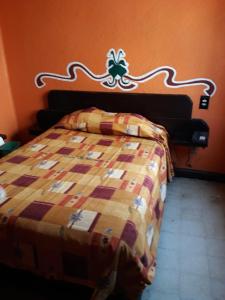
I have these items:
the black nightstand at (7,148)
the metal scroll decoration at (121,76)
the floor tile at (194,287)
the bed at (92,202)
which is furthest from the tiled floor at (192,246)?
the black nightstand at (7,148)

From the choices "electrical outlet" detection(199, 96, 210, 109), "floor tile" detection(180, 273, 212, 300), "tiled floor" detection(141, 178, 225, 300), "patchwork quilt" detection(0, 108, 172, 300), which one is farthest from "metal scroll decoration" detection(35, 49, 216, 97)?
"floor tile" detection(180, 273, 212, 300)

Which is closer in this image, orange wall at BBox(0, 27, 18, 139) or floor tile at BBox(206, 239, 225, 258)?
floor tile at BBox(206, 239, 225, 258)

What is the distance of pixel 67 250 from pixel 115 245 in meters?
0.25

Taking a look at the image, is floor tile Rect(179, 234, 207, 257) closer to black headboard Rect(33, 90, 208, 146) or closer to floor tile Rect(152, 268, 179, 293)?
floor tile Rect(152, 268, 179, 293)

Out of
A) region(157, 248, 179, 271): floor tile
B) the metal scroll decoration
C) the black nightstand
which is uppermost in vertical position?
the metal scroll decoration

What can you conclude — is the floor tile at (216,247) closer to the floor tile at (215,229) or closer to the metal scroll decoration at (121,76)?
the floor tile at (215,229)

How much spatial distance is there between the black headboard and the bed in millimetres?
22

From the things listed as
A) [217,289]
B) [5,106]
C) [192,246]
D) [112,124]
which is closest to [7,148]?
[5,106]

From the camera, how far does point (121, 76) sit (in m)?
2.65

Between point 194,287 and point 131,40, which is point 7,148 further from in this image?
point 194,287

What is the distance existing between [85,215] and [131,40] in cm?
186

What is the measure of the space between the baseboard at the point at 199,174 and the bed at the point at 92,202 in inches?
12.5

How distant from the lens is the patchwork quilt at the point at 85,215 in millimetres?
1224

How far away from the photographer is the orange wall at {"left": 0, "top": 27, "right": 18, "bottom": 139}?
115 inches
